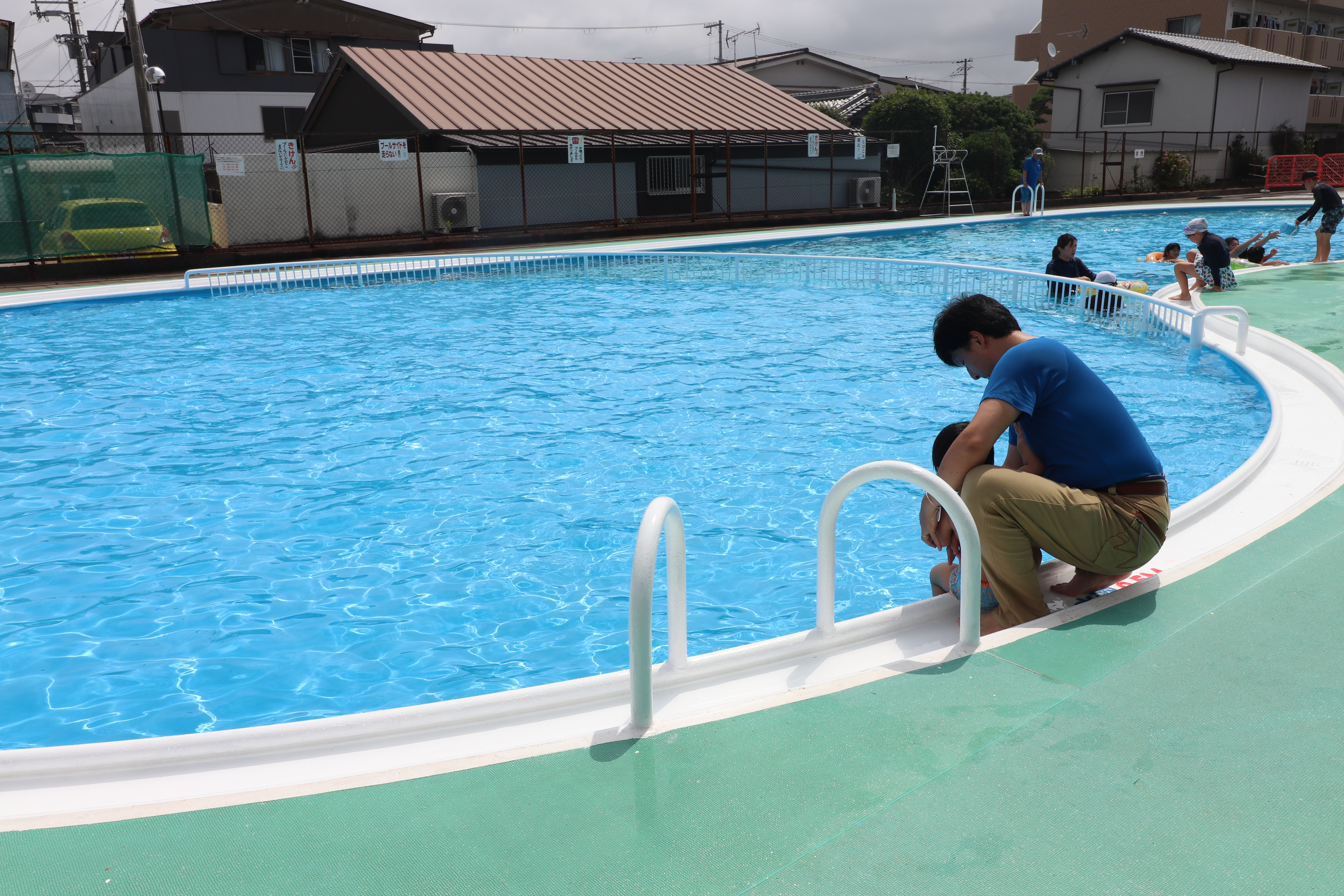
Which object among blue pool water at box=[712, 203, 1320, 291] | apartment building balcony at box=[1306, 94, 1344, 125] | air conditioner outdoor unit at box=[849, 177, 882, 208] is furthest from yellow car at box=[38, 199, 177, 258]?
apartment building balcony at box=[1306, 94, 1344, 125]

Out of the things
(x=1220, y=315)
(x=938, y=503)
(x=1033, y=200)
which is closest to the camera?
(x=938, y=503)

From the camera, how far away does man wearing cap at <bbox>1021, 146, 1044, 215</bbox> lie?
24016 mm

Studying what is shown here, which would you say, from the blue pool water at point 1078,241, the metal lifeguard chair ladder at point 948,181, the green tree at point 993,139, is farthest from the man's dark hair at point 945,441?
the green tree at point 993,139

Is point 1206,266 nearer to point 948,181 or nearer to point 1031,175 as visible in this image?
point 1031,175

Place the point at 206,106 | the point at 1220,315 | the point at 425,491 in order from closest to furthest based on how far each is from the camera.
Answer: the point at 425,491 → the point at 1220,315 → the point at 206,106

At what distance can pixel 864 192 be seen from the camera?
1075 inches

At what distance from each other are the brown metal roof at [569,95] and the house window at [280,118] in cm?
1280

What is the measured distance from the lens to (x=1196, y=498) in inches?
180

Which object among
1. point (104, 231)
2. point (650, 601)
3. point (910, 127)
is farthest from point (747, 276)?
point (910, 127)

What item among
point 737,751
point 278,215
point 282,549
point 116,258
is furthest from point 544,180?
point 737,751

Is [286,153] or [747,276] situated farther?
[286,153]

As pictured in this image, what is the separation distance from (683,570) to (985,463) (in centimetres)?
124

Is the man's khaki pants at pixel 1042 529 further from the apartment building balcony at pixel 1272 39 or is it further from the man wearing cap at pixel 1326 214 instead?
the apartment building balcony at pixel 1272 39

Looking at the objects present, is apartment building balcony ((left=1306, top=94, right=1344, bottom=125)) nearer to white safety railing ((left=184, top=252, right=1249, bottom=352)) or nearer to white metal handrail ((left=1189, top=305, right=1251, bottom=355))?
white safety railing ((left=184, top=252, right=1249, bottom=352))
